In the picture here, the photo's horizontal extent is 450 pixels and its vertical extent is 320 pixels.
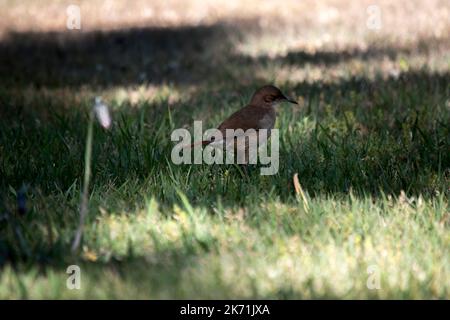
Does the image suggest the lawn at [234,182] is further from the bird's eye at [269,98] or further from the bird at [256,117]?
the bird's eye at [269,98]

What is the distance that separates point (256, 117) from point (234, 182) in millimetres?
818

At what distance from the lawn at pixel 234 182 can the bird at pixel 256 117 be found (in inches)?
7.5

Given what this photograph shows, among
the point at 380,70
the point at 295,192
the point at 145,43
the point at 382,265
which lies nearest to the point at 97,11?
the point at 145,43

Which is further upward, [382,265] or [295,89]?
[295,89]

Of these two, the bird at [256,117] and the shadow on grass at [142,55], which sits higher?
the shadow on grass at [142,55]

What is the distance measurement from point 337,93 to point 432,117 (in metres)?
1.30

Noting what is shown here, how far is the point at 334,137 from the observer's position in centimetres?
596

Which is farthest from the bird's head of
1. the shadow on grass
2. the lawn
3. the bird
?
the shadow on grass

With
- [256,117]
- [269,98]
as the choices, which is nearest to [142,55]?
[269,98]

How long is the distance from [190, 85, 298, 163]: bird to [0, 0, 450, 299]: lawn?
19 cm

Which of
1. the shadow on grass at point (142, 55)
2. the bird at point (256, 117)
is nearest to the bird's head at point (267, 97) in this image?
the bird at point (256, 117)

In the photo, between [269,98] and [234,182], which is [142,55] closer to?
[269,98]

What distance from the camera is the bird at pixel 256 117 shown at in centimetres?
532
